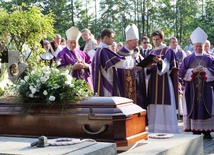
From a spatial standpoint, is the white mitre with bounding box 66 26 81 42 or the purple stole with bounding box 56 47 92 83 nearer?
the purple stole with bounding box 56 47 92 83

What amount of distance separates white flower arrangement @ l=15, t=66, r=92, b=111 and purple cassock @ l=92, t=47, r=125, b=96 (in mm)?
3067

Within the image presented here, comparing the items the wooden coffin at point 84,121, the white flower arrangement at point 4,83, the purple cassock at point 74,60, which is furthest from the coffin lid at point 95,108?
the purple cassock at point 74,60

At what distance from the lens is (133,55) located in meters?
9.26

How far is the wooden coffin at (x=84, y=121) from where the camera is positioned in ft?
16.5

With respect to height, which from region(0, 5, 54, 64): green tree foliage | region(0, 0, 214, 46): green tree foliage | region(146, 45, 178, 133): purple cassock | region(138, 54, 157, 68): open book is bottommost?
region(146, 45, 178, 133): purple cassock

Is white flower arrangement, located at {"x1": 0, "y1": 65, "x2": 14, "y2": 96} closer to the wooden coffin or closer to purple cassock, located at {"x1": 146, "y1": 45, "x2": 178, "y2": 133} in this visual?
the wooden coffin

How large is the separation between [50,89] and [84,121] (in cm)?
53

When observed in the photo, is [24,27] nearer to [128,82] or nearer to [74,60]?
[74,60]

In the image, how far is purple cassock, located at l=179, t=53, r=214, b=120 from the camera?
9.56 meters

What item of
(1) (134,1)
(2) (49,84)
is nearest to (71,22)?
(1) (134,1)

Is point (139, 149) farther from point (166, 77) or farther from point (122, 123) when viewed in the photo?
point (166, 77)

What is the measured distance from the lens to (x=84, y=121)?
16.8 feet

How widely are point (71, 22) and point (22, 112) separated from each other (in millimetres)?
22371

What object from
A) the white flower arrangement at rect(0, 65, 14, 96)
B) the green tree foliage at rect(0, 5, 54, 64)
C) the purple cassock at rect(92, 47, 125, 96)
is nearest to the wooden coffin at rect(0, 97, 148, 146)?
the white flower arrangement at rect(0, 65, 14, 96)
